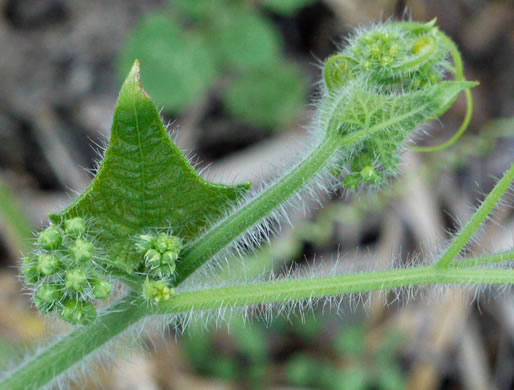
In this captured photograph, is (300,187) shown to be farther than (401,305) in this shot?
No

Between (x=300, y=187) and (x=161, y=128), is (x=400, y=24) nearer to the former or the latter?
(x=300, y=187)

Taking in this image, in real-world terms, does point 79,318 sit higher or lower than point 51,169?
lower

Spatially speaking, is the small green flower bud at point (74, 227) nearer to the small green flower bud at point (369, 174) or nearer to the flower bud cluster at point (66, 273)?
the flower bud cluster at point (66, 273)

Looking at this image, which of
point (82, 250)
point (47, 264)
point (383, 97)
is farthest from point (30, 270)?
point (383, 97)

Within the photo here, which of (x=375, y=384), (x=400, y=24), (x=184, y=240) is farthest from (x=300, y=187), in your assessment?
(x=375, y=384)

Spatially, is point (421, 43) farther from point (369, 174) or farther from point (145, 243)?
point (145, 243)

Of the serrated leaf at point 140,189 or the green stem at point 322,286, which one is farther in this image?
the green stem at point 322,286

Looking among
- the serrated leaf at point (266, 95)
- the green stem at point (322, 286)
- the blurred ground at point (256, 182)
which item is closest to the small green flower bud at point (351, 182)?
the green stem at point (322, 286)
